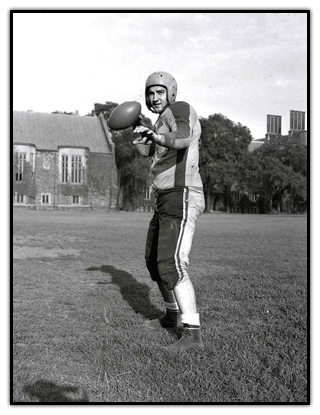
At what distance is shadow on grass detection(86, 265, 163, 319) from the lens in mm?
5379

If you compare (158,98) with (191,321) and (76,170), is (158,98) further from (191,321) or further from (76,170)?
(76,170)

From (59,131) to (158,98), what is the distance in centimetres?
5801

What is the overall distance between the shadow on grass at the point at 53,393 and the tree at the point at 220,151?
4991cm

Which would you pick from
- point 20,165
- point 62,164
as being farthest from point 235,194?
point 20,165

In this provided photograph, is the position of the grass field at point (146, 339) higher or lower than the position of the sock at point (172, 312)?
lower

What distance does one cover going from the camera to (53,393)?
9.75 feet

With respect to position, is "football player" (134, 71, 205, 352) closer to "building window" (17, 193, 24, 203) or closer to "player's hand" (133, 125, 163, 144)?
"player's hand" (133, 125, 163, 144)

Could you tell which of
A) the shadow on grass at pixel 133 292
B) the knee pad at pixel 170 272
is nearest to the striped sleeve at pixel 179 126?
the knee pad at pixel 170 272

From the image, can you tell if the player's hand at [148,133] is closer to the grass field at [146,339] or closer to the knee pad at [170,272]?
the knee pad at [170,272]

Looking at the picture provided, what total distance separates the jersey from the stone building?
183ft

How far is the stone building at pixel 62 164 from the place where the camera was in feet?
193

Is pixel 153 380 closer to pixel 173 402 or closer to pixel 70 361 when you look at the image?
pixel 173 402

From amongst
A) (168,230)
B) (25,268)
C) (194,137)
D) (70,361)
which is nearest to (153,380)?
(70,361)

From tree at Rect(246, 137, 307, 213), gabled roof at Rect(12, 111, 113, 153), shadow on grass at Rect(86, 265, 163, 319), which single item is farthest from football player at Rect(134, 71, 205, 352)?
gabled roof at Rect(12, 111, 113, 153)
